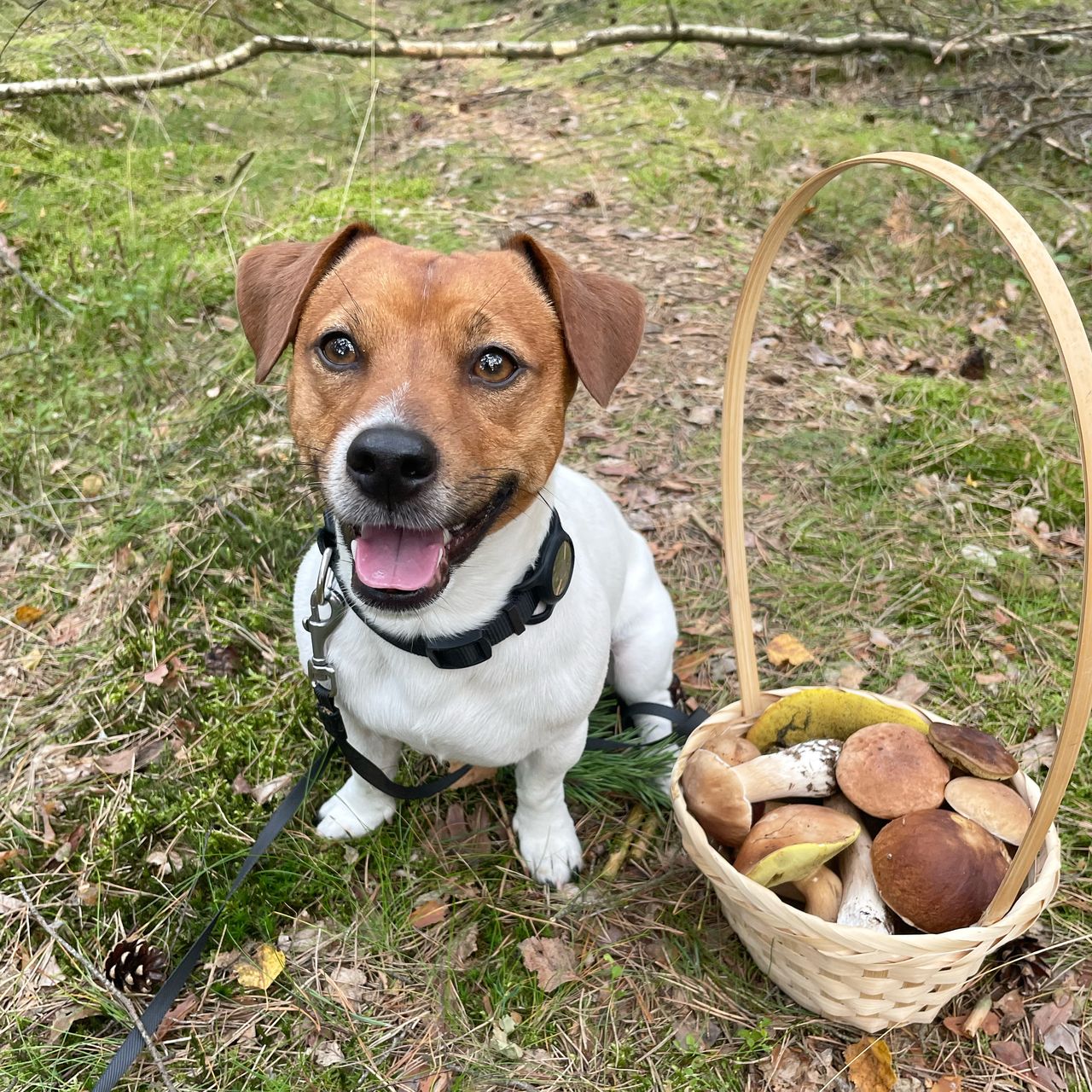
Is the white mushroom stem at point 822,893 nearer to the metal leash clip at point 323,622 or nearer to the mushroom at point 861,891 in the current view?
the mushroom at point 861,891

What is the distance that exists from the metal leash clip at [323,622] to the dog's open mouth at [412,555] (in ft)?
0.66

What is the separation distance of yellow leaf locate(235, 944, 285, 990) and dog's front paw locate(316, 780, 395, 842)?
0.40 meters

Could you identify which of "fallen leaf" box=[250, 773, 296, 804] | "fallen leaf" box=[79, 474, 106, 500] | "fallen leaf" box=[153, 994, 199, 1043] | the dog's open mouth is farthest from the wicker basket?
"fallen leaf" box=[79, 474, 106, 500]

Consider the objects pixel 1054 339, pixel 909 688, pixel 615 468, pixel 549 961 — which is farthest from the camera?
pixel 615 468

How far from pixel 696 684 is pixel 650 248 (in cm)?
357

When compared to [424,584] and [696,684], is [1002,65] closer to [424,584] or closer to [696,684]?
[696,684]

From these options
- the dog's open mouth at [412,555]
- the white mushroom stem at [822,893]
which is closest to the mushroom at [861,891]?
the white mushroom stem at [822,893]

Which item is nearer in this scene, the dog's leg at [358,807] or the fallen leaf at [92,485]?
the dog's leg at [358,807]

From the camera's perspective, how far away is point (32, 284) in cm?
483

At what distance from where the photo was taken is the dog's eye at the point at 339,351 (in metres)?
2.12

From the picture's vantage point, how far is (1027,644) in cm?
364

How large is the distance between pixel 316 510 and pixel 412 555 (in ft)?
6.62

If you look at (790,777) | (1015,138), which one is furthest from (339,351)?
(1015,138)

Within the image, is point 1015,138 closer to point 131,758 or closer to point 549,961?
point 549,961
